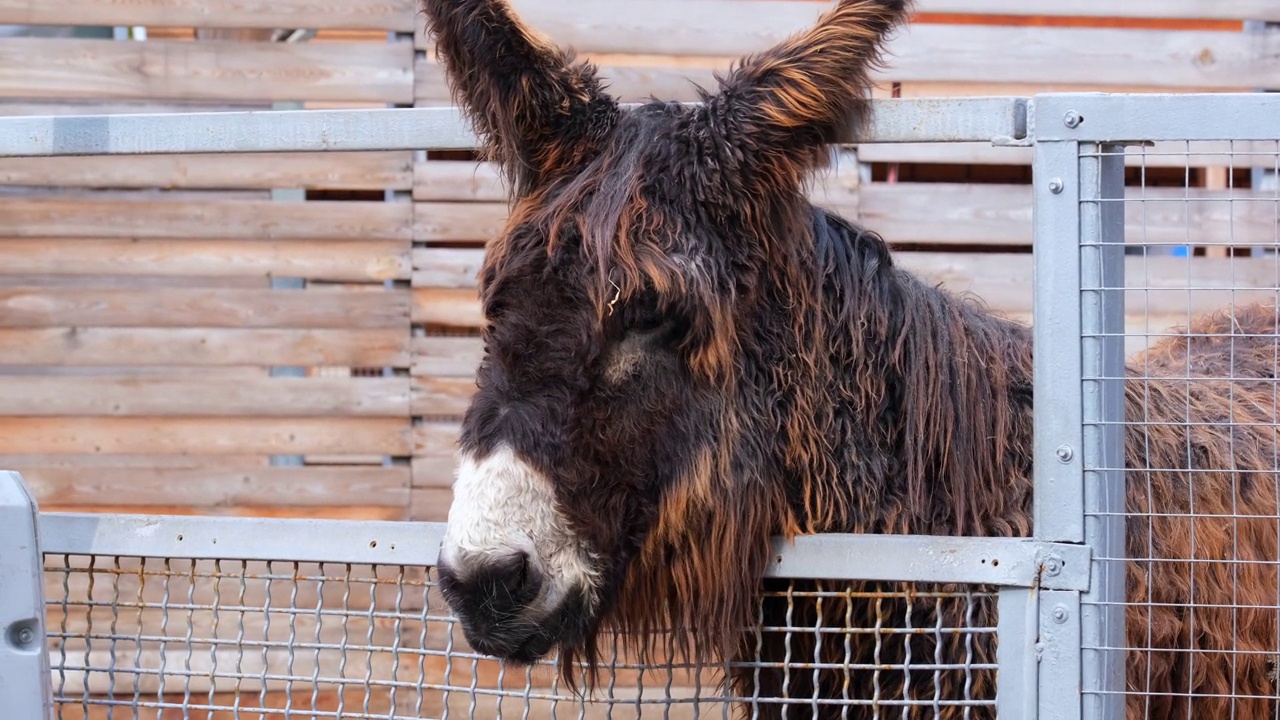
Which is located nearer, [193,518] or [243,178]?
[193,518]

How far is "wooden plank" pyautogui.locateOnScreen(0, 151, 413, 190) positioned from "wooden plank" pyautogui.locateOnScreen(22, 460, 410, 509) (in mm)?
1561

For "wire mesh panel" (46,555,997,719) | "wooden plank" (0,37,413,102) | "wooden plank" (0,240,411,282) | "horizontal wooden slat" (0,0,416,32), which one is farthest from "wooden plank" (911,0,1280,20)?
"wire mesh panel" (46,555,997,719)

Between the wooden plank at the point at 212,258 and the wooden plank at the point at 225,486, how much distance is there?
1.08 m

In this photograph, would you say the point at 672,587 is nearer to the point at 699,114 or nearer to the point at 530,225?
the point at 530,225

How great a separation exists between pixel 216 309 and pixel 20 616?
4265 millimetres

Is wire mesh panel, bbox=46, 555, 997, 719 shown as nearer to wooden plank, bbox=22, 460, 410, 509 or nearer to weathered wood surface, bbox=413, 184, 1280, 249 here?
wooden plank, bbox=22, 460, 410, 509

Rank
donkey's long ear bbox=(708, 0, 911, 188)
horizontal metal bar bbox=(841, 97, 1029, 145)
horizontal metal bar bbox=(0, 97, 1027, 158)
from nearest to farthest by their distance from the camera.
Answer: horizontal metal bar bbox=(841, 97, 1029, 145) < donkey's long ear bbox=(708, 0, 911, 188) < horizontal metal bar bbox=(0, 97, 1027, 158)

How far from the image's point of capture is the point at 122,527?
2314 millimetres

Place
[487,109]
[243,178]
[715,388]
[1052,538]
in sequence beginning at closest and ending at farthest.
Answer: [1052,538], [715,388], [487,109], [243,178]

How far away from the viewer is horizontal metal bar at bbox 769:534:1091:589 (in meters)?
2.01

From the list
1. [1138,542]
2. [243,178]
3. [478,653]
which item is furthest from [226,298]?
[1138,542]

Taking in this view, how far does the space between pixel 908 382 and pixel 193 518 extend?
1.55 meters

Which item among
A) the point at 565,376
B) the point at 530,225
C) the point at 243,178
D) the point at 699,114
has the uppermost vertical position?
the point at 243,178

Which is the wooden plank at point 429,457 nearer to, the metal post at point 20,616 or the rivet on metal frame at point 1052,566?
the metal post at point 20,616
